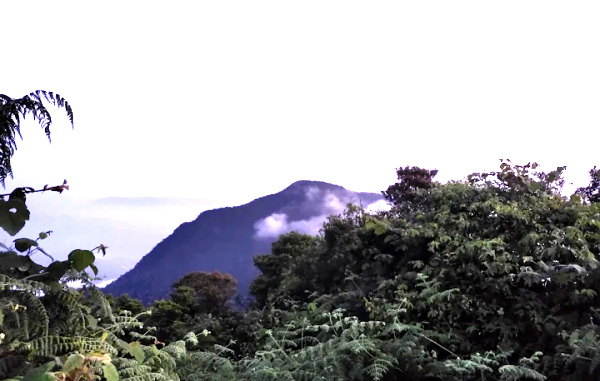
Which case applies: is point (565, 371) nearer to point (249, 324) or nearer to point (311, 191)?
point (249, 324)

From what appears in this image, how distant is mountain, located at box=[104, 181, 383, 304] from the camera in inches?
502

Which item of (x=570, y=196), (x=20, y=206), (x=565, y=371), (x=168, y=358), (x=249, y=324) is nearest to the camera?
(x=20, y=206)

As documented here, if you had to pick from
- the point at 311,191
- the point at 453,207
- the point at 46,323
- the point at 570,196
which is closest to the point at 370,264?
the point at 453,207

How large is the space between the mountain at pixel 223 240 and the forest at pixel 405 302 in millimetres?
6472

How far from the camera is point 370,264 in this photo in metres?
5.16

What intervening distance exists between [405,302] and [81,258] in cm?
271

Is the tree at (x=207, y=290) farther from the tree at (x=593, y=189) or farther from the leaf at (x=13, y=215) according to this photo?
the leaf at (x=13, y=215)

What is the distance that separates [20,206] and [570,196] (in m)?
4.43

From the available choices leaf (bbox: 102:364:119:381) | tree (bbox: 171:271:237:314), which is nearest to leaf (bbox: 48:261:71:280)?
leaf (bbox: 102:364:119:381)

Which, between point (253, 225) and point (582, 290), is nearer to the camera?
point (582, 290)

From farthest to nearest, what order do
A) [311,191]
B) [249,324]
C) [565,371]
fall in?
[311,191], [249,324], [565,371]

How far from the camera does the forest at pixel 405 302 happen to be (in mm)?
1877

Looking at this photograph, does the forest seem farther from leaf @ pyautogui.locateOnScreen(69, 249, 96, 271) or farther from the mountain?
the mountain

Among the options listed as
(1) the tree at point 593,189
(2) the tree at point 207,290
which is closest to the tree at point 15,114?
(2) the tree at point 207,290
